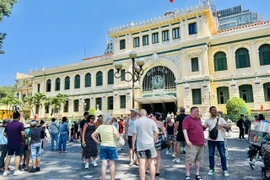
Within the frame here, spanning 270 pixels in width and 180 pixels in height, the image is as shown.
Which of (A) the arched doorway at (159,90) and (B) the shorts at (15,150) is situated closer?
(B) the shorts at (15,150)

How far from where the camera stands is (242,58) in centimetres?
2234

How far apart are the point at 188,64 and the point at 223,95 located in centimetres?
529

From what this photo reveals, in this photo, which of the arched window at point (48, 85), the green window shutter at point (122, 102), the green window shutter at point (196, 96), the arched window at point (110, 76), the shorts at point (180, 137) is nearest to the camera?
the shorts at point (180, 137)

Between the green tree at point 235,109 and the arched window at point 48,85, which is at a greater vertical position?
the arched window at point 48,85

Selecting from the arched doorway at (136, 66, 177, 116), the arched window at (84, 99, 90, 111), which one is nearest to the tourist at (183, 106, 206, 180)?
the arched doorway at (136, 66, 177, 116)

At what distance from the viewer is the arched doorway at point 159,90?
24.4 meters

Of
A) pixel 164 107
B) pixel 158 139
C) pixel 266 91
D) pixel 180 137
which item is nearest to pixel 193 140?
pixel 158 139

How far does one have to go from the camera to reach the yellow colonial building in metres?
21.5

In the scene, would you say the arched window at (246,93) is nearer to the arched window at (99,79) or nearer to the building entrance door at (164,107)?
the building entrance door at (164,107)

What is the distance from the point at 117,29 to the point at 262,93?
19.9 meters

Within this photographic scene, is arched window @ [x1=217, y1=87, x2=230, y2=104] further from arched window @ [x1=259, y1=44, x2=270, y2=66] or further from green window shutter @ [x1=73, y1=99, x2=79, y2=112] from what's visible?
green window shutter @ [x1=73, y1=99, x2=79, y2=112]

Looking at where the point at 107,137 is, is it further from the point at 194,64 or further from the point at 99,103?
the point at 99,103

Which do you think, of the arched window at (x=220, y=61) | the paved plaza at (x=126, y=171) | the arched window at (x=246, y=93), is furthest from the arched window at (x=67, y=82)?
the paved plaza at (x=126, y=171)

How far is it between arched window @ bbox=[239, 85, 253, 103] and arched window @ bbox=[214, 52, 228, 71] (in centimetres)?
291
